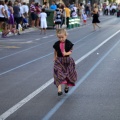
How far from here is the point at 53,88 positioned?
10.4 m

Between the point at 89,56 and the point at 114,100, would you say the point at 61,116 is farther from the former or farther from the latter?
the point at 89,56

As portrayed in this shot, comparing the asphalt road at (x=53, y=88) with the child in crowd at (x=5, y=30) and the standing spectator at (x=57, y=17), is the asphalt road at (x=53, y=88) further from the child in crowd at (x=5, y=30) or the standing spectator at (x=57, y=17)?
the standing spectator at (x=57, y=17)

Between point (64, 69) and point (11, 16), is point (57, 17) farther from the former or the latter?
point (64, 69)

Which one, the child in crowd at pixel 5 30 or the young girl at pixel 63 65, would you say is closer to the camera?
the young girl at pixel 63 65

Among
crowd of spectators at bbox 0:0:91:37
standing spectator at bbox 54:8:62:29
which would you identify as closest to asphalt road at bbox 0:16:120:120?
crowd of spectators at bbox 0:0:91:37

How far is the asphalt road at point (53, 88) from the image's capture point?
8.10 meters

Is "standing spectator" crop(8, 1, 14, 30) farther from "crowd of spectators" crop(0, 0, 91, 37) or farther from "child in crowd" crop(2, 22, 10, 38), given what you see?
"child in crowd" crop(2, 22, 10, 38)

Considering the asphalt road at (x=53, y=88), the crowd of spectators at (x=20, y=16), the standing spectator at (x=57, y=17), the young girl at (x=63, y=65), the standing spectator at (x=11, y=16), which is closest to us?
the asphalt road at (x=53, y=88)

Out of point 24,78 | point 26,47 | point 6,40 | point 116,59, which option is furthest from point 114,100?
point 6,40

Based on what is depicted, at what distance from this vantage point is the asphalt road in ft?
26.6

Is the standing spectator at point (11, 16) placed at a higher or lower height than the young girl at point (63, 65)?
lower

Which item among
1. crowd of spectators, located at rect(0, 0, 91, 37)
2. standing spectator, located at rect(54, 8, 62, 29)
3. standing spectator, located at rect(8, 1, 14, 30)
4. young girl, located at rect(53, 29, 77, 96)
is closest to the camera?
young girl, located at rect(53, 29, 77, 96)

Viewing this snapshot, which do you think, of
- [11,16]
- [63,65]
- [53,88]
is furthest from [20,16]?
[63,65]

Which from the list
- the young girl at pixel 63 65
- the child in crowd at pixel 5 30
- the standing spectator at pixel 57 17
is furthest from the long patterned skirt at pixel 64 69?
the standing spectator at pixel 57 17
